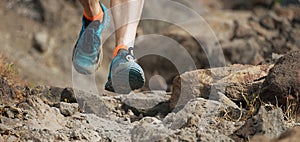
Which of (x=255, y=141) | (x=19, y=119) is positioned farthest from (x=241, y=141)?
(x=19, y=119)

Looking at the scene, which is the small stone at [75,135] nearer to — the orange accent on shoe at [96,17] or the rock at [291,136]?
the orange accent on shoe at [96,17]

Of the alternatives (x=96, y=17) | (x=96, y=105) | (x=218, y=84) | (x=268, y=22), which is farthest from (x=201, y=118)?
(x=268, y=22)

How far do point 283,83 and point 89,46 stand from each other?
1.55m

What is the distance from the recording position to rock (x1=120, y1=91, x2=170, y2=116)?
5.50 m

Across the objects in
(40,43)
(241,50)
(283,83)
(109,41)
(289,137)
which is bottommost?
(289,137)

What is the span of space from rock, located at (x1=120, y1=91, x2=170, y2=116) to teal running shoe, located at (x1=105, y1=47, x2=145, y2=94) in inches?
23.3

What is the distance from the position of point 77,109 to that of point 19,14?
11195 millimetres

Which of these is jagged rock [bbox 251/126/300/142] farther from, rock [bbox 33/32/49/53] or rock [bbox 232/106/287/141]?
rock [bbox 33/32/49/53]

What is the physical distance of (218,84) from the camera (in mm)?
5281

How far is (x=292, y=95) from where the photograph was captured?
476cm

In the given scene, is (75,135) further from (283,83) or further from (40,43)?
(40,43)

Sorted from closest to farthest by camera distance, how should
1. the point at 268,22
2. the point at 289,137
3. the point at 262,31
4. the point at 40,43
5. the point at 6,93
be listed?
the point at 289,137, the point at 6,93, the point at 262,31, the point at 268,22, the point at 40,43

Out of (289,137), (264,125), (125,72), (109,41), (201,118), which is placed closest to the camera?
(289,137)

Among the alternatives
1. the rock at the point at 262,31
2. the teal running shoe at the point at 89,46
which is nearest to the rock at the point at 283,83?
the teal running shoe at the point at 89,46
